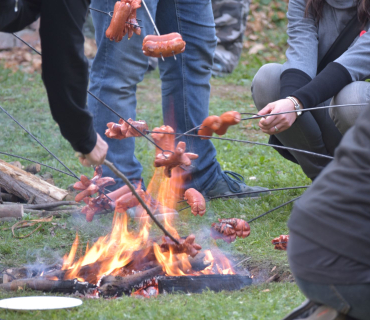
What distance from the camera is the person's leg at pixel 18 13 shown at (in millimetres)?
1766

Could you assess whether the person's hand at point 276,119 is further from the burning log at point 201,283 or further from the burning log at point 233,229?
the burning log at point 201,283

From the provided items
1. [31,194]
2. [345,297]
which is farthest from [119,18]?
[31,194]

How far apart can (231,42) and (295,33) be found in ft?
16.3

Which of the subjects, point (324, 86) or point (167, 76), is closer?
point (324, 86)

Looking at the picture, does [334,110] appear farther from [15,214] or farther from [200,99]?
[15,214]

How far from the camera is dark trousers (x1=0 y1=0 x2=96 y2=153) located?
166 centimetres

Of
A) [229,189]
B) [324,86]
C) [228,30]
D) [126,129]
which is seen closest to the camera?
[126,129]

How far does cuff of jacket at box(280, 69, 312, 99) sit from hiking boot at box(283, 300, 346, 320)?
58.2 inches

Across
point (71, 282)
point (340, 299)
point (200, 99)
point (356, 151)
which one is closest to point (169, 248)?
point (71, 282)

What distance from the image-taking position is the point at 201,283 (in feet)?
7.37

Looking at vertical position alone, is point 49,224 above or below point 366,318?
below

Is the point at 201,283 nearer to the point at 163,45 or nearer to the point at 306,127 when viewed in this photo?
the point at 163,45

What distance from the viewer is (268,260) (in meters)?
2.53

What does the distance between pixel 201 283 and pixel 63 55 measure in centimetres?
115
